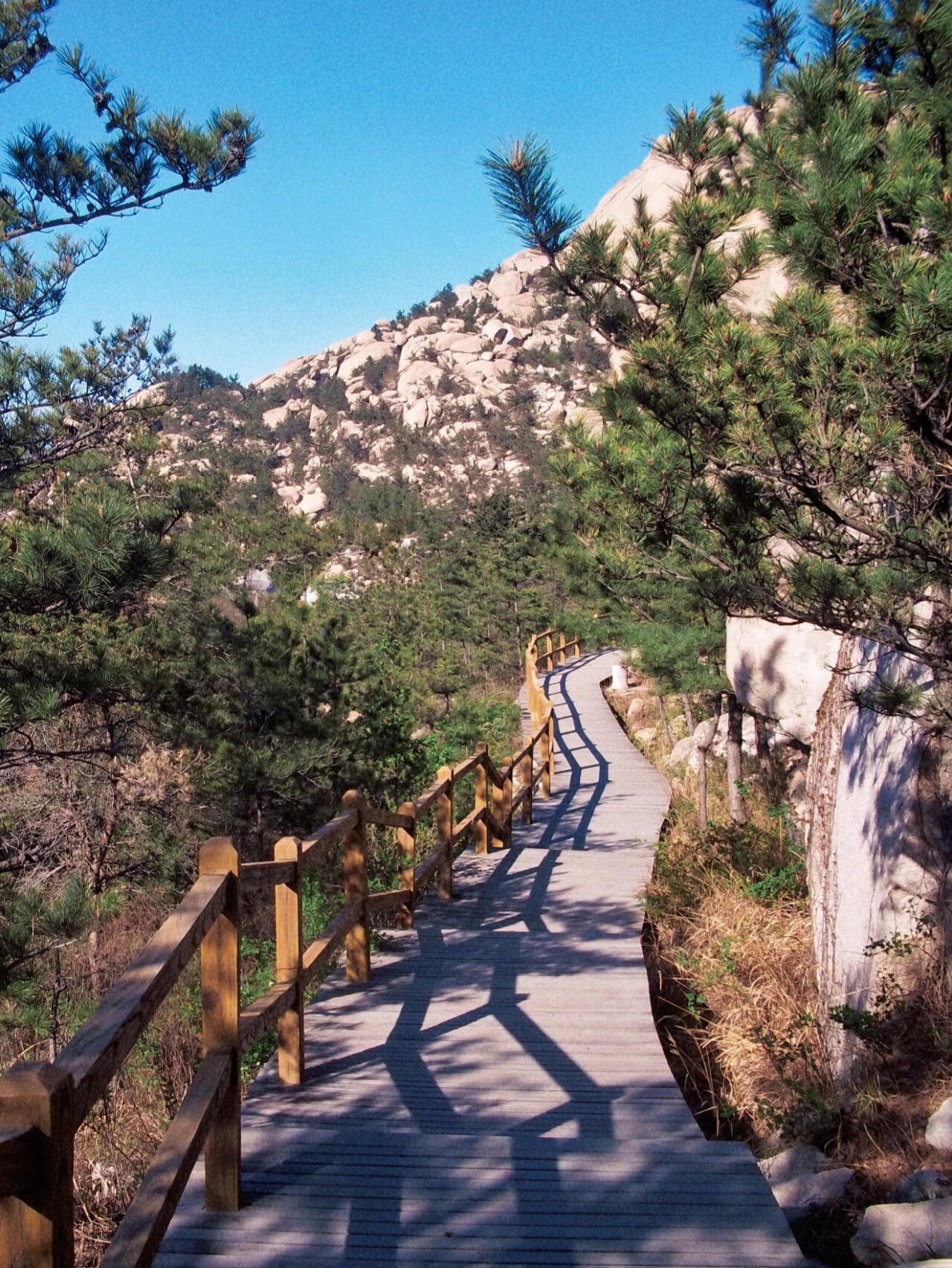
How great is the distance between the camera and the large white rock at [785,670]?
9.25 m

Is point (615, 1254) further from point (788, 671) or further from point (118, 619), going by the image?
point (118, 619)

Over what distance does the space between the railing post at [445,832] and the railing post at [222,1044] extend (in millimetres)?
4735

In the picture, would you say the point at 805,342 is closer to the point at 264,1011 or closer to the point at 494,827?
the point at 264,1011

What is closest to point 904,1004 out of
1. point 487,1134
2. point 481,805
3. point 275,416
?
point 487,1134

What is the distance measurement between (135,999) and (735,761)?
1035 cm

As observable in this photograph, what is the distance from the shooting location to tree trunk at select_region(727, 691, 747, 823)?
11742mm

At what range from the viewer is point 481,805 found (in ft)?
32.9

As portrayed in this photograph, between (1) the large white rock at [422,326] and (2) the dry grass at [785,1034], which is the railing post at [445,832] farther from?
(1) the large white rock at [422,326]

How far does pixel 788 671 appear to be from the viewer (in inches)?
369

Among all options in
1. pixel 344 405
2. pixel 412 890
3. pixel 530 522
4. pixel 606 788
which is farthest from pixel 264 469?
pixel 412 890

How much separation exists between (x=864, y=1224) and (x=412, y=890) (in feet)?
13.1

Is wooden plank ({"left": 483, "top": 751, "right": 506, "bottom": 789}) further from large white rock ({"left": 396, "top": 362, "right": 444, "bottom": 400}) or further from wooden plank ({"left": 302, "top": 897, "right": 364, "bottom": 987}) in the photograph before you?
large white rock ({"left": 396, "top": 362, "right": 444, "bottom": 400})

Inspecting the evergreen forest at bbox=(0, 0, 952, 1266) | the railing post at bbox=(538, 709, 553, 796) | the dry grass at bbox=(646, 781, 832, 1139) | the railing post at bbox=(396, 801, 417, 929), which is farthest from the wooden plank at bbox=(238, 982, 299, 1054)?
the railing post at bbox=(538, 709, 553, 796)

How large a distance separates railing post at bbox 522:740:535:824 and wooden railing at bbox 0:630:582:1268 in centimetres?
536
